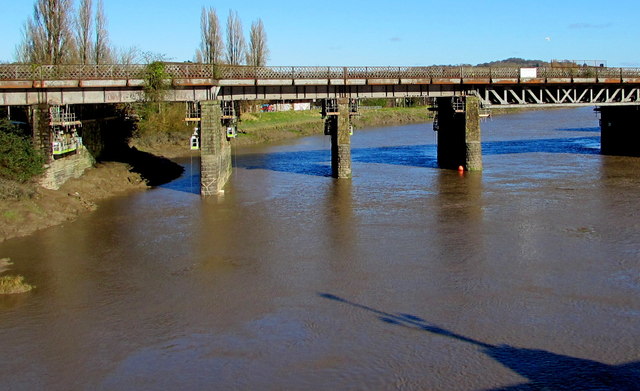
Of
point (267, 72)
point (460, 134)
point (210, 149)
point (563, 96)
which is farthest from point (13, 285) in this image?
point (563, 96)

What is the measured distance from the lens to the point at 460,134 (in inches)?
1831

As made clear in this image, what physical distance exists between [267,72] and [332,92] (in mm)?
4306

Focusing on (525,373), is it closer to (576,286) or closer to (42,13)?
(576,286)

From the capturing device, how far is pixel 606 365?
14.8 meters

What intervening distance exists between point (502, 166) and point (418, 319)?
3307 cm

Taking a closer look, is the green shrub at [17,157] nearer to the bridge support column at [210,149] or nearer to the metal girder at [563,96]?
the bridge support column at [210,149]

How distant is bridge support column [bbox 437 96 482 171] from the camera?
45.2m

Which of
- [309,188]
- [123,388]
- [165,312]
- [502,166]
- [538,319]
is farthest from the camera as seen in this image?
[502,166]

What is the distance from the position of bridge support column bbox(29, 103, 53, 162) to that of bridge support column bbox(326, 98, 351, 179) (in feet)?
52.4

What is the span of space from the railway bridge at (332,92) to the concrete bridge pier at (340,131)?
0.06 metres

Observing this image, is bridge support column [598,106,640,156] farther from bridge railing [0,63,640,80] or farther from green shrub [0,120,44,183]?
green shrub [0,120,44,183]

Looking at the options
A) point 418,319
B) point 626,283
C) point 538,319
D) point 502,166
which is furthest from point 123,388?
point 502,166

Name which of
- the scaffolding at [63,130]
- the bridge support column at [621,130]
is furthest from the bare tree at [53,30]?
the bridge support column at [621,130]

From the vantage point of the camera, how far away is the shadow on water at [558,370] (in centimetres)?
1380
